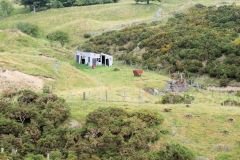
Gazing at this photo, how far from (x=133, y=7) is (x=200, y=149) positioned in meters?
102

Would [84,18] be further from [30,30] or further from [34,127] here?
[34,127]

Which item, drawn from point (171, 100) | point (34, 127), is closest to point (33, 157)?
point (34, 127)

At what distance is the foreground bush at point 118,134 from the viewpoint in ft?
69.3

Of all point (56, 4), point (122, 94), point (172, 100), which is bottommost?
point (122, 94)

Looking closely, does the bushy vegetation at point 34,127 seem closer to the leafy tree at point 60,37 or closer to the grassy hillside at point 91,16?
the leafy tree at point 60,37

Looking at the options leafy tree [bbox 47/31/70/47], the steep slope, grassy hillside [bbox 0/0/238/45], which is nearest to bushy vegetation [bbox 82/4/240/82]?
leafy tree [bbox 47/31/70/47]

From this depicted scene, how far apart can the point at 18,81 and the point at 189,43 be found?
39248 mm

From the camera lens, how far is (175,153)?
66.4 ft

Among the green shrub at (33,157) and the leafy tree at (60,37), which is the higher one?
the leafy tree at (60,37)

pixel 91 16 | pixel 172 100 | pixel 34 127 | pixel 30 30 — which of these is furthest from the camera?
pixel 91 16

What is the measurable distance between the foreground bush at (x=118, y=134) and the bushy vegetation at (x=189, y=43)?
2821cm

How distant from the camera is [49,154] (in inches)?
821

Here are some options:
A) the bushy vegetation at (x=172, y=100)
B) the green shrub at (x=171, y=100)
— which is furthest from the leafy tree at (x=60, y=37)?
the green shrub at (x=171, y=100)

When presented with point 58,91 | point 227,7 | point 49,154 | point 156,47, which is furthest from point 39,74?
point 227,7
